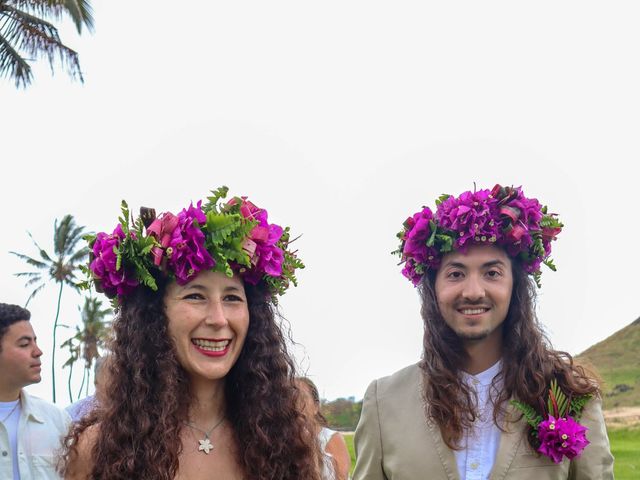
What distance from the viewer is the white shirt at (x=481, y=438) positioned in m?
4.75

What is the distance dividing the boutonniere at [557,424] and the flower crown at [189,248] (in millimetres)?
1626

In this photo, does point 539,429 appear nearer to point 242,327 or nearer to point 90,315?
point 242,327

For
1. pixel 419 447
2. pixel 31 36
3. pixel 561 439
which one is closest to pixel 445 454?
pixel 419 447

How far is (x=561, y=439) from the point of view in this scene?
4617 mm

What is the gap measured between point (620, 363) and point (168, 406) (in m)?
30.2

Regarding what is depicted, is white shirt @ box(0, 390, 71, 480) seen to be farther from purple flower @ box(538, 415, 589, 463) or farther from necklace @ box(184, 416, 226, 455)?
purple flower @ box(538, 415, 589, 463)

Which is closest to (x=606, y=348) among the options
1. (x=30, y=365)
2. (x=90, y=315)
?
(x=90, y=315)

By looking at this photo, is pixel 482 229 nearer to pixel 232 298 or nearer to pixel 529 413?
pixel 529 413

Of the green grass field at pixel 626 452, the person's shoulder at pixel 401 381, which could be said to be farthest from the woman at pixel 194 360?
the green grass field at pixel 626 452

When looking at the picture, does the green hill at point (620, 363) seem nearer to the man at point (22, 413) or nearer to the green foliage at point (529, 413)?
the man at point (22, 413)

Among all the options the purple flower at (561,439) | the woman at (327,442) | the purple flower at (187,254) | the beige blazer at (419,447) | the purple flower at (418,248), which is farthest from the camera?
the purple flower at (418,248)

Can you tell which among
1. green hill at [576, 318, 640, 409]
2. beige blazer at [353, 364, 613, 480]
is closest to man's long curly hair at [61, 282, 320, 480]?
beige blazer at [353, 364, 613, 480]

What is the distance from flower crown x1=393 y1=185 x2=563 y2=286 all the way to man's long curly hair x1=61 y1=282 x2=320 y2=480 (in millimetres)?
1377

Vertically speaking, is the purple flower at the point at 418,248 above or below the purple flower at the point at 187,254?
above
